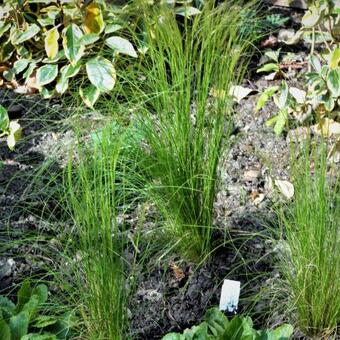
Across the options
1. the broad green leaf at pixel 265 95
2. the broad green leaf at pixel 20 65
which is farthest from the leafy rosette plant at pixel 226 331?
the broad green leaf at pixel 20 65

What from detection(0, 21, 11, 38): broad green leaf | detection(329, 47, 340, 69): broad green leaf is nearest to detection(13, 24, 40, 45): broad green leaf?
detection(0, 21, 11, 38): broad green leaf

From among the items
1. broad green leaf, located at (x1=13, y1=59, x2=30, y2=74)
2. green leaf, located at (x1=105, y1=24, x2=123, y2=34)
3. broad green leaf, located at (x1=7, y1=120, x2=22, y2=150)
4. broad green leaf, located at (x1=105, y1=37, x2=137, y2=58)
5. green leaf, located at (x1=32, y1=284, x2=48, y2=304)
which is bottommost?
green leaf, located at (x1=32, y1=284, x2=48, y2=304)

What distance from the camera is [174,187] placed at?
281 centimetres

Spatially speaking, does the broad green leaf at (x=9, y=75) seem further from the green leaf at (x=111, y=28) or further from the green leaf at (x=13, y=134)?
the green leaf at (x=111, y=28)

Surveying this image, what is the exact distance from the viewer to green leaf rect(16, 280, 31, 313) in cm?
267

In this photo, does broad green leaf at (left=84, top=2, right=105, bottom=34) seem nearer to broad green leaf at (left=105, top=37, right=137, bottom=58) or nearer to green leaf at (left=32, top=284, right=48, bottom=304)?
broad green leaf at (left=105, top=37, right=137, bottom=58)

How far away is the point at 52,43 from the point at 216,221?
119cm

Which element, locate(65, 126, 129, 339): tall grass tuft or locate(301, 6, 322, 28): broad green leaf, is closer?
locate(65, 126, 129, 339): tall grass tuft

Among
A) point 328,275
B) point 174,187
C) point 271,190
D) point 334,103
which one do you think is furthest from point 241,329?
point 334,103

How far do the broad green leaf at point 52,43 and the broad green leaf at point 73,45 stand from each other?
12 centimetres

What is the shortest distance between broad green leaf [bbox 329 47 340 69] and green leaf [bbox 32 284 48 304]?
1.56 m

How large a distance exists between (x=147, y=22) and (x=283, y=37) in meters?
1.57

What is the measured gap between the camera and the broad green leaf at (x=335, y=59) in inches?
136

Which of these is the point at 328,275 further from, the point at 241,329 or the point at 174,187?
the point at 174,187
